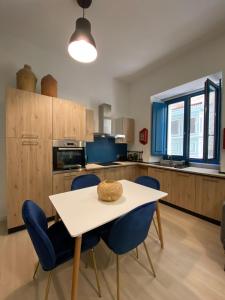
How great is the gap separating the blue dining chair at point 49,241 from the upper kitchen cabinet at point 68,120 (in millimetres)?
1449

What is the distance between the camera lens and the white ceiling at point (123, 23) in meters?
1.86

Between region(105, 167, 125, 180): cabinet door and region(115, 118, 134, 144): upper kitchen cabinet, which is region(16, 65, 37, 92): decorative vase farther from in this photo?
region(115, 118, 134, 144): upper kitchen cabinet

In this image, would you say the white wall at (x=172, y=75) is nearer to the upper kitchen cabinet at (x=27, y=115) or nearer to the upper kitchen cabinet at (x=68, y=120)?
the upper kitchen cabinet at (x=68, y=120)

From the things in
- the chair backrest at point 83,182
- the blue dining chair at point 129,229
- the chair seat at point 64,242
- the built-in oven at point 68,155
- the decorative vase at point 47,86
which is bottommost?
the chair seat at point 64,242

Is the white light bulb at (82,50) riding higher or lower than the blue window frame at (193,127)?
higher

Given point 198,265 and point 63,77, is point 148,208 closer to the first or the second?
point 198,265

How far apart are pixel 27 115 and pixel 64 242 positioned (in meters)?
1.75

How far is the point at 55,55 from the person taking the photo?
2.87 metres

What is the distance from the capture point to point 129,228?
1.14 meters

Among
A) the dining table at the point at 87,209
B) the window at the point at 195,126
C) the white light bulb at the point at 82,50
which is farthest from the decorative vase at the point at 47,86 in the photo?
the window at the point at 195,126

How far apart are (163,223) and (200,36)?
3.01 meters

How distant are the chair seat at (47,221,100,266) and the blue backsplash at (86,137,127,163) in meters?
2.09

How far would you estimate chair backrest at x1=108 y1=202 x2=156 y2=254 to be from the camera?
1.11 m

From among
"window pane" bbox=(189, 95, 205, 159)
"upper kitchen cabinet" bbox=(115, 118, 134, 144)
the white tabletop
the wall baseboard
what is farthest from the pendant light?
the wall baseboard
